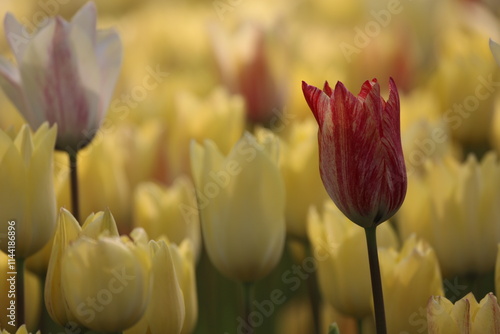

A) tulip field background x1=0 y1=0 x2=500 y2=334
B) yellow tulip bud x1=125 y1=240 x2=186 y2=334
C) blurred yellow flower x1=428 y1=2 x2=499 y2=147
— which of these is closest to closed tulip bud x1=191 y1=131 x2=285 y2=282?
tulip field background x1=0 y1=0 x2=500 y2=334

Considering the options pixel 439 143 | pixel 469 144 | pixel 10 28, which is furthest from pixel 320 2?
pixel 10 28

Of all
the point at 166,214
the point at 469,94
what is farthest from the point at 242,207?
the point at 469,94

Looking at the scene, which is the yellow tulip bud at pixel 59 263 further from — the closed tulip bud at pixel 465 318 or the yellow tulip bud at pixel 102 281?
the closed tulip bud at pixel 465 318

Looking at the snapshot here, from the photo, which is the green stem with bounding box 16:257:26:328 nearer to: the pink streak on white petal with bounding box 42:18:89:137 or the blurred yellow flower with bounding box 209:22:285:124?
the pink streak on white petal with bounding box 42:18:89:137

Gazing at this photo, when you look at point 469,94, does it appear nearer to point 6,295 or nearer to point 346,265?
point 346,265

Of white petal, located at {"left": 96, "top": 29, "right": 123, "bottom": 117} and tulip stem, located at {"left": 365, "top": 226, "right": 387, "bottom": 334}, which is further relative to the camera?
white petal, located at {"left": 96, "top": 29, "right": 123, "bottom": 117}
